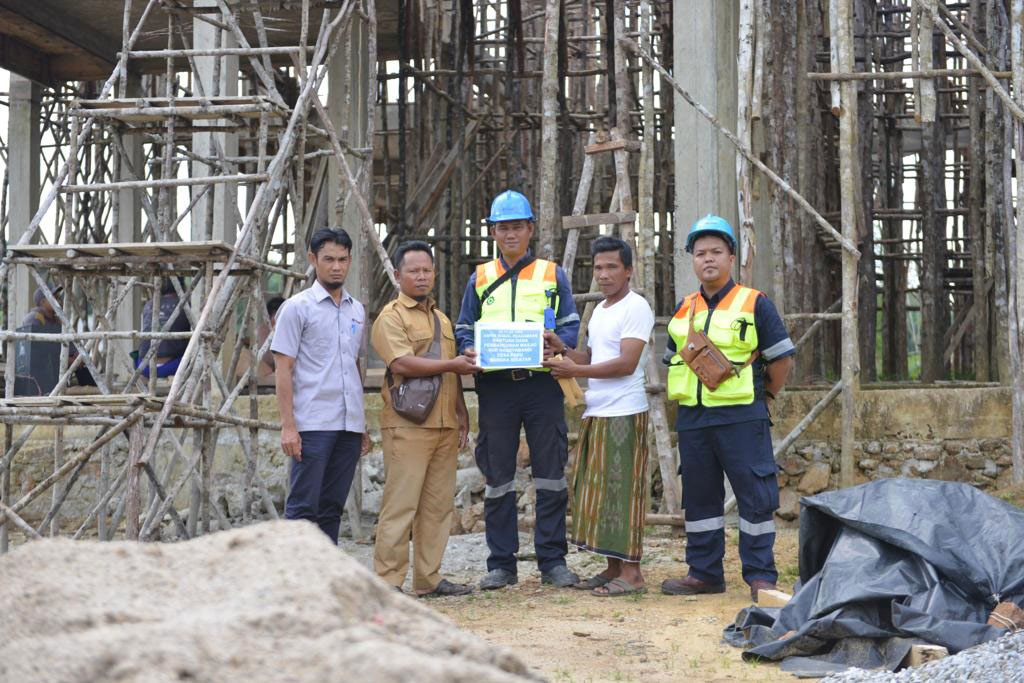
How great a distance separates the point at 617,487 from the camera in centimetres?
686

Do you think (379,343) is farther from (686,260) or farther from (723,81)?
(723,81)

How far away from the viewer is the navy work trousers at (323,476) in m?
6.51

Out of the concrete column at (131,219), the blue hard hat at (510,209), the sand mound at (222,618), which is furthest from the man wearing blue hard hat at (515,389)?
the concrete column at (131,219)

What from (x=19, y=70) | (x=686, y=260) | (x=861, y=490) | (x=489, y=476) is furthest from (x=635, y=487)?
(x=19, y=70)

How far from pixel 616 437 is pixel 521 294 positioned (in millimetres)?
919

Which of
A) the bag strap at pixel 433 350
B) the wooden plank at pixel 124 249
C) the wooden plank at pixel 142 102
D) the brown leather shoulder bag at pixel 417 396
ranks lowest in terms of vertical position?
the brown leather shoulder bag at pixel 417 396

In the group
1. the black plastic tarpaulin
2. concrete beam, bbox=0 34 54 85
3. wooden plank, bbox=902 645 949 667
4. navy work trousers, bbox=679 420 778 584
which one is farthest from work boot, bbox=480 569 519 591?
concrete beam, bbox=0 34 54 85

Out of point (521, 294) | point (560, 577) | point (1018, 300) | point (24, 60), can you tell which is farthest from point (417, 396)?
point (24, 60)

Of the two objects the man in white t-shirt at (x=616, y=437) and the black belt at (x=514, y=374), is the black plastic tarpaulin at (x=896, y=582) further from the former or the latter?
the black belt at (x=514, y=374)

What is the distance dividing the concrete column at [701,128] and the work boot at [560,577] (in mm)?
2955

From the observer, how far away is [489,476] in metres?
7.00

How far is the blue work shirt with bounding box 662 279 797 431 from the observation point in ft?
21.4

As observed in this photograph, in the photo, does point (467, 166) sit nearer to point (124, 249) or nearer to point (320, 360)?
point (124, 249)

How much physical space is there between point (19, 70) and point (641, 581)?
398 inches
